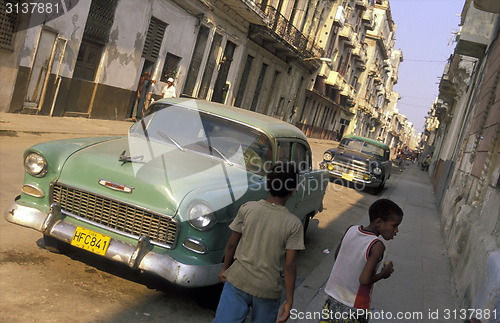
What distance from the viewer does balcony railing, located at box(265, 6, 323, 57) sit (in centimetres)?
2467

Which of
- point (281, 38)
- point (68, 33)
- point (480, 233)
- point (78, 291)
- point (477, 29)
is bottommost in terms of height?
point (78, 291)

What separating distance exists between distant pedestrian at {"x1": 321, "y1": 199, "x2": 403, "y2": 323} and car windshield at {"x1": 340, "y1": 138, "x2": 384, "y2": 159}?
1256cm

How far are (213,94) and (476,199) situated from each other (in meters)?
16.0

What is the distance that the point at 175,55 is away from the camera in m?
17.9

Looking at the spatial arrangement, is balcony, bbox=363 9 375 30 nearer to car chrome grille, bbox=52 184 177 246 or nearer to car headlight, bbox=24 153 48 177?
car headlight, bbox=24 153 48 177

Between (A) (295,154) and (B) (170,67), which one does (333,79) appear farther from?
(A) (295,154)

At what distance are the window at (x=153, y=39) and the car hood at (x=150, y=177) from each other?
12232 millimetres

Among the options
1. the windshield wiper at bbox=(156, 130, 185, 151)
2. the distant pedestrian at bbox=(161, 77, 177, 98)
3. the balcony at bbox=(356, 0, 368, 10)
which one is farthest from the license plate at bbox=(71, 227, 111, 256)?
the balcony at bbox=(356, 0, 368, 10)

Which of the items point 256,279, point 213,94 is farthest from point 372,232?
point 213,94

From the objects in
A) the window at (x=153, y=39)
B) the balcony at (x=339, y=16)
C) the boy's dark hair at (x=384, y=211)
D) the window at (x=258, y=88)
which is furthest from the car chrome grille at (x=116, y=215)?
the balcony at (x=339, y=16)

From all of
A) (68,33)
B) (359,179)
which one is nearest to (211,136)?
(68,33)

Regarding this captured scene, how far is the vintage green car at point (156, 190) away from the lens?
3.82 metres

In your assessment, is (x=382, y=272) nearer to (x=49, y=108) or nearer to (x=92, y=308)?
(x=92, y=308)

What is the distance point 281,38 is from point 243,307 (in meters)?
24.6
